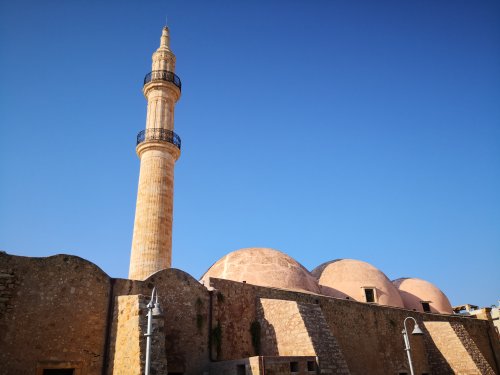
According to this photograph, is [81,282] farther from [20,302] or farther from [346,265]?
[346,265]

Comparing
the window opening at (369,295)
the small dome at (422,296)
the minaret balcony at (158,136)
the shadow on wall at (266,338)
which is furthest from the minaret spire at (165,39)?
the small dome at (422,296)

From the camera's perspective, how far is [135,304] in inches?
362

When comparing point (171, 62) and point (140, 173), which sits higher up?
point (171, 62)

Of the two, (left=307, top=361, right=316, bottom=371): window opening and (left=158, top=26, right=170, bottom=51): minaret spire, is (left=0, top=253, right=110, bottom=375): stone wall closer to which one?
(left=307, top=361, right=316, bottom=371): window opening

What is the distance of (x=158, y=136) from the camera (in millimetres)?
16969

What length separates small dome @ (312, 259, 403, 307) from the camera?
1873cm

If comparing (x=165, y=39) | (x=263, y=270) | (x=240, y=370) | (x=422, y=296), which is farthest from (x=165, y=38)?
(x=422, y=296)

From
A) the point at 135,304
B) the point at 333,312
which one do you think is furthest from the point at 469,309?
the point at 135,304

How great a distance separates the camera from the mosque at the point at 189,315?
29.6ft

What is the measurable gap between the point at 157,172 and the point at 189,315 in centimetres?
672

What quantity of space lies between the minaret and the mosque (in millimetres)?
43

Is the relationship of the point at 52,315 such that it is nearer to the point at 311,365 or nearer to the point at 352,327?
the point at 311,365

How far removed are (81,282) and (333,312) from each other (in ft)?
28.2

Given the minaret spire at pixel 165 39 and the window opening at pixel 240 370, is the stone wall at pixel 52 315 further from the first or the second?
the minaret spire at pixel 165 39
